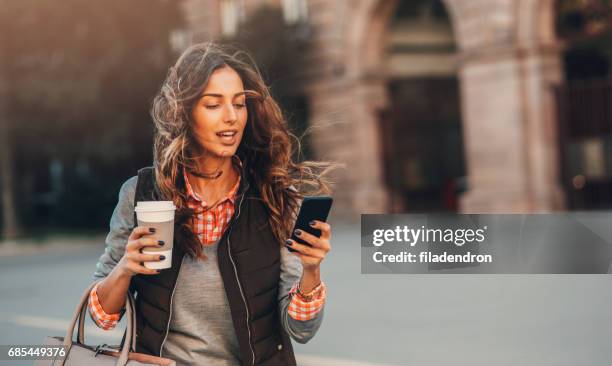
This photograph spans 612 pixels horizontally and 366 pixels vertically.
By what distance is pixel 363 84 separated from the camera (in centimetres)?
2402

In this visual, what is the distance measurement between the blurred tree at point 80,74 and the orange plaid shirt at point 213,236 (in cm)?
2023

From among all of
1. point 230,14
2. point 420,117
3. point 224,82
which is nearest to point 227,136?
point 224,82

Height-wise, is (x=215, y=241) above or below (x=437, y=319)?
above

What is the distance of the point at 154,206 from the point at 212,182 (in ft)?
1.36

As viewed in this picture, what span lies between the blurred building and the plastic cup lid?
17.4 metres

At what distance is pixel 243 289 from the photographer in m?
2.79

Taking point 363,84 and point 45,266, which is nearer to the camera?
point 45,266

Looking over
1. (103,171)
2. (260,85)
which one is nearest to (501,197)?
(103,171)

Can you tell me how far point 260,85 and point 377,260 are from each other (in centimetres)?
1146

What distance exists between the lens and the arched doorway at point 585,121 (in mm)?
19281

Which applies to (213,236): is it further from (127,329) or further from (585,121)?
(585,121)

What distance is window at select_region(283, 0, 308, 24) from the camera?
25828 mm

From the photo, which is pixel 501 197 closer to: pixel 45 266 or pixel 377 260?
pixel 377 260

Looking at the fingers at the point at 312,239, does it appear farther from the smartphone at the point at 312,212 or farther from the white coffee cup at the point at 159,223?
the white coffee cup at the point at 159,223
